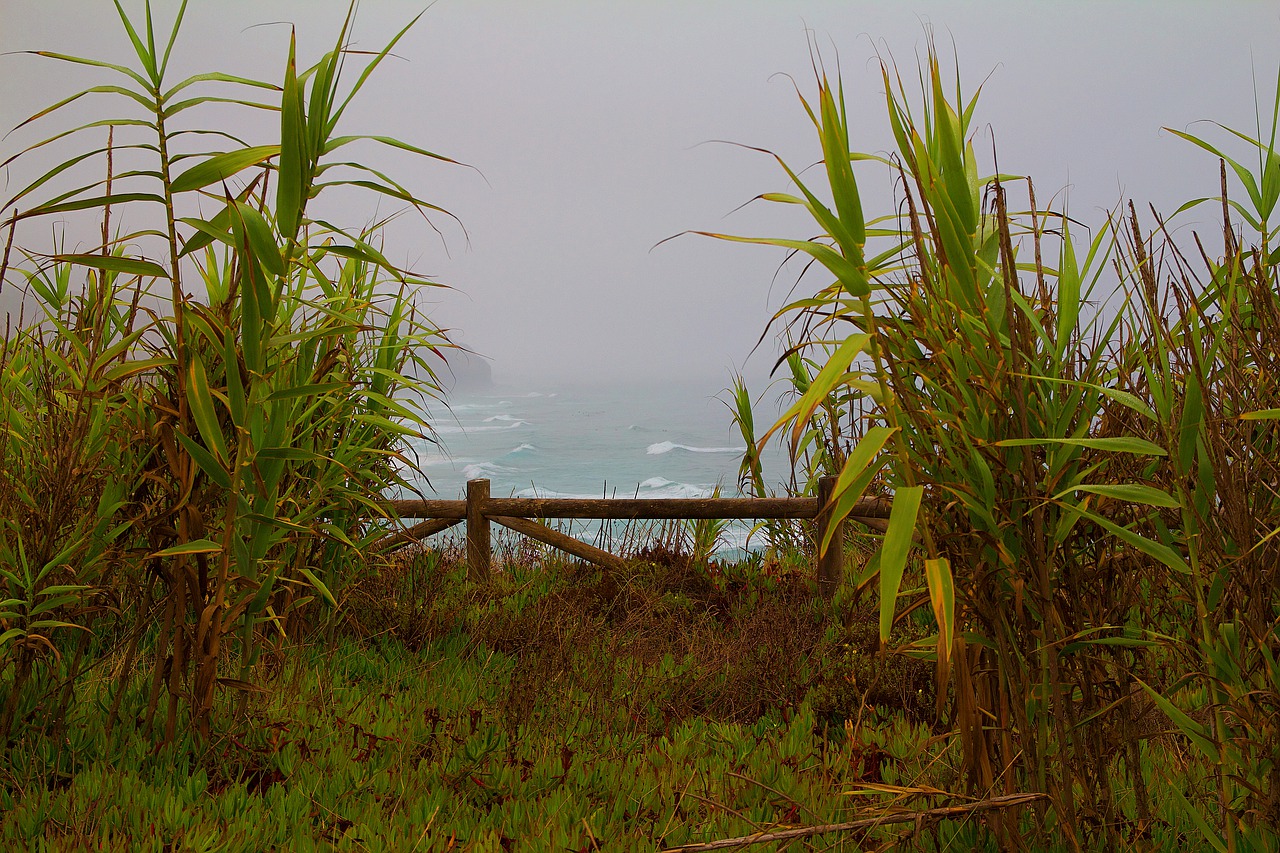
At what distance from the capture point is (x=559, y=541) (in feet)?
19.6

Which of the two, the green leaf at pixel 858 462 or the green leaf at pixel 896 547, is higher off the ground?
the green leaf at pixel 858 462

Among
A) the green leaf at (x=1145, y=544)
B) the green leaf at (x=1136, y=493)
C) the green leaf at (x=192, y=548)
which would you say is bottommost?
the green leaf at (x=192, y=548)

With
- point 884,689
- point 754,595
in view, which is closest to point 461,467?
point 754,595

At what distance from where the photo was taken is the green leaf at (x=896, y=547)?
66.4 inches

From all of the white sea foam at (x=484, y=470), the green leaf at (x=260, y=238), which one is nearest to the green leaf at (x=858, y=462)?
the green leaf at (x=260, y=238)

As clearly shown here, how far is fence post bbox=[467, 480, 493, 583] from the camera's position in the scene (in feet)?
19.1

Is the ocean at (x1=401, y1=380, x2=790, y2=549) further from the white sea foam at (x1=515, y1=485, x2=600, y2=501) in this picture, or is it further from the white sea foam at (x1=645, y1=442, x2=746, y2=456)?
the white sea foam at (x1=515, y1=485, x2=600, y2=501)

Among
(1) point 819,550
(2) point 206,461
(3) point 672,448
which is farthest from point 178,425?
(3) point 672,448

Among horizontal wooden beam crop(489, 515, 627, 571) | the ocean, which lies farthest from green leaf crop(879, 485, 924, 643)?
the ocean

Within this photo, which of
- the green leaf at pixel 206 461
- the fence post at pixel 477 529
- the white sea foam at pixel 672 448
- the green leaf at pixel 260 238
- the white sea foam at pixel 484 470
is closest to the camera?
the green leaf at pixel 260 238

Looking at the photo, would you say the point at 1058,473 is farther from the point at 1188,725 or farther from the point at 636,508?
the point at 636,508

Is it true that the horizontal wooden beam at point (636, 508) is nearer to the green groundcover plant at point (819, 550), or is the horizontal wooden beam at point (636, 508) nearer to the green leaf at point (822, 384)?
the green groundcover plant at point (819, 550)

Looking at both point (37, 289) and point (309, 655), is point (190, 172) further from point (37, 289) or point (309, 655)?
point (309, 655)

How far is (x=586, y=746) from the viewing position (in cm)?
311
